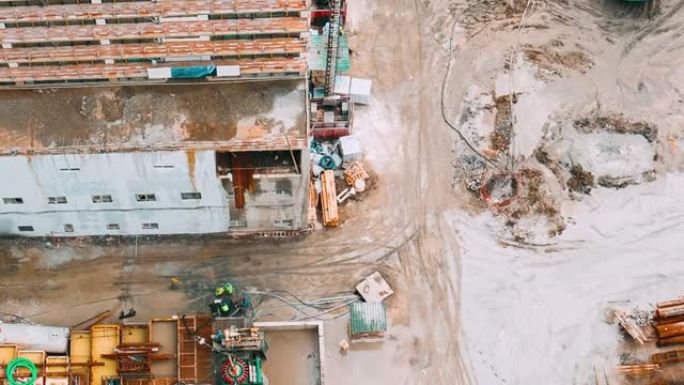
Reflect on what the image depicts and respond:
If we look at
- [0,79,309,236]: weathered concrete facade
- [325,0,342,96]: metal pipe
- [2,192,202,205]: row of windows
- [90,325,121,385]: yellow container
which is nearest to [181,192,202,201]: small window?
[2,192,202,205]: row of windows

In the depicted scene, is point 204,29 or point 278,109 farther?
point 278,109

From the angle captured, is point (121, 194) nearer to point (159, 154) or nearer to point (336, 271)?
point (159, 154)

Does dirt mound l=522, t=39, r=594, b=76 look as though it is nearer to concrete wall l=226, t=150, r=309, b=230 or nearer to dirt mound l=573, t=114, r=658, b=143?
dirt mound l=573, t=114, r=658, b=143

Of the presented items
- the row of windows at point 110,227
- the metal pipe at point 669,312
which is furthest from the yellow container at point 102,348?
the metal pipe at point 669,312

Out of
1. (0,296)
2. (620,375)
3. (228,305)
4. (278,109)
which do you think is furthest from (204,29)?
(620,375)

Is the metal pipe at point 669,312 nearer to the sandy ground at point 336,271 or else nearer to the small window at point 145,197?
the sandy ground at point 336,271

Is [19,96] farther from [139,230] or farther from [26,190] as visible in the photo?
[139,230]
